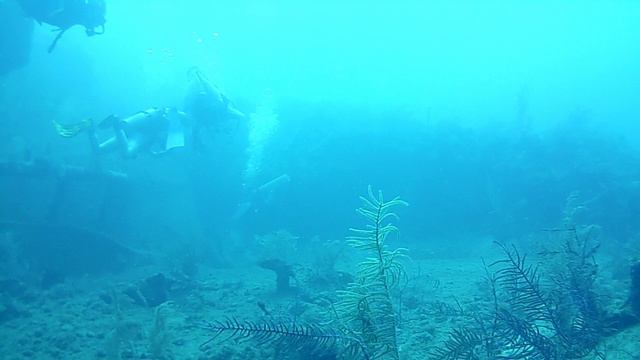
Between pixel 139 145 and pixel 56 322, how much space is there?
5164 millimetres

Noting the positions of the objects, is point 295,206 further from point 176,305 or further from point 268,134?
point 176,305

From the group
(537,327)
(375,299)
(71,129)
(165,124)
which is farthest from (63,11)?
(537,327)

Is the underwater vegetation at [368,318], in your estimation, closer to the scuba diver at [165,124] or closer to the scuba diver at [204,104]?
the scuba diver at [165,124]

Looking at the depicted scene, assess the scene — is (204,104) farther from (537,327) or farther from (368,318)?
(537,327)

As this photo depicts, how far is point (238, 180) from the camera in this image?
1545cm

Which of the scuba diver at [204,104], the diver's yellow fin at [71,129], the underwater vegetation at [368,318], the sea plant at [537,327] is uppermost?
the scuba diver at [204,104]

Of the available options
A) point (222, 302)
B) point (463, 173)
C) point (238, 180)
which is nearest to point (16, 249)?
point (222, 302)

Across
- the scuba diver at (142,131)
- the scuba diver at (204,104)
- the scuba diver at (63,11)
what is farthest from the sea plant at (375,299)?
the scuba diver at (63,11)

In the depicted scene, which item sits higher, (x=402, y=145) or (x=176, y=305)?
(x=402, y=145)

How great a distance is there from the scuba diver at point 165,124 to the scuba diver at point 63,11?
3147mm

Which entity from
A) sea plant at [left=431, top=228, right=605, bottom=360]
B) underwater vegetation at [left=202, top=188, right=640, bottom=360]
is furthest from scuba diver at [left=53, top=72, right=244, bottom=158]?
sea plant at [left=431, top=228, right=605, bottom=360]

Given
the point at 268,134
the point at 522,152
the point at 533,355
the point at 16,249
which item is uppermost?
the point at 522,152

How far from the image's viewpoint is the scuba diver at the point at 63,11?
11.8m

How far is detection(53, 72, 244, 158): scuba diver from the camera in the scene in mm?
11008
